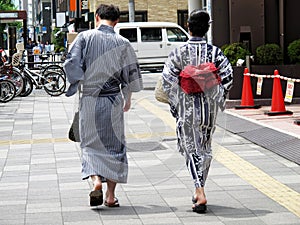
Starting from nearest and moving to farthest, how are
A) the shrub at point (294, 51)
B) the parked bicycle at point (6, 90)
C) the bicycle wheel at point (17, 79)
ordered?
the shrub at point (294, 51) < the parked bicycle at point (6, 90) < the bicycle wheel at point (17, 79)

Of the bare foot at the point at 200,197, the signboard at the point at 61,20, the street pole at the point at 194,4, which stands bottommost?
the bare foot at the point at 200,197

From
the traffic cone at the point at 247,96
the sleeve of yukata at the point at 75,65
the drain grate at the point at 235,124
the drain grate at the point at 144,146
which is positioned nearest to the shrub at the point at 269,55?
the traffic cone at the point at 247,96

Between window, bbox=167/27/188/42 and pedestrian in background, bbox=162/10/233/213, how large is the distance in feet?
77.6

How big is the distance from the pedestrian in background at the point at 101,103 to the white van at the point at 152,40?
22.4 meters

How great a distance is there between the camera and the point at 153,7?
47.9m

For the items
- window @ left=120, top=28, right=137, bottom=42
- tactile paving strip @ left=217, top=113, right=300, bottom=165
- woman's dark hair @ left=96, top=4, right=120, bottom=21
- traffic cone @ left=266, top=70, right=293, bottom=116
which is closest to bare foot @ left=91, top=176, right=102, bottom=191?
woman's dark hair @ left=96, top=4, right=120, bottom=21

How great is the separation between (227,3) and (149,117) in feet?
17.1

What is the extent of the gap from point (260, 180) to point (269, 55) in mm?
9013

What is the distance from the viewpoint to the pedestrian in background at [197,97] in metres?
7.09

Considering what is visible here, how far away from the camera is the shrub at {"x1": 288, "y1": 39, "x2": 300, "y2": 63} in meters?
17.1

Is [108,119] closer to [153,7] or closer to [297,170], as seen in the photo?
[297,170]

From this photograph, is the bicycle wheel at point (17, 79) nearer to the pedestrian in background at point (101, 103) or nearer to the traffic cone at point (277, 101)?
the traffic cone at point (277, 101)

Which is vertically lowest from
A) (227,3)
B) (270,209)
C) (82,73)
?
(270,209)

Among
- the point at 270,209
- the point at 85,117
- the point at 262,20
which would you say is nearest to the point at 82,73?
the point at 85,117
